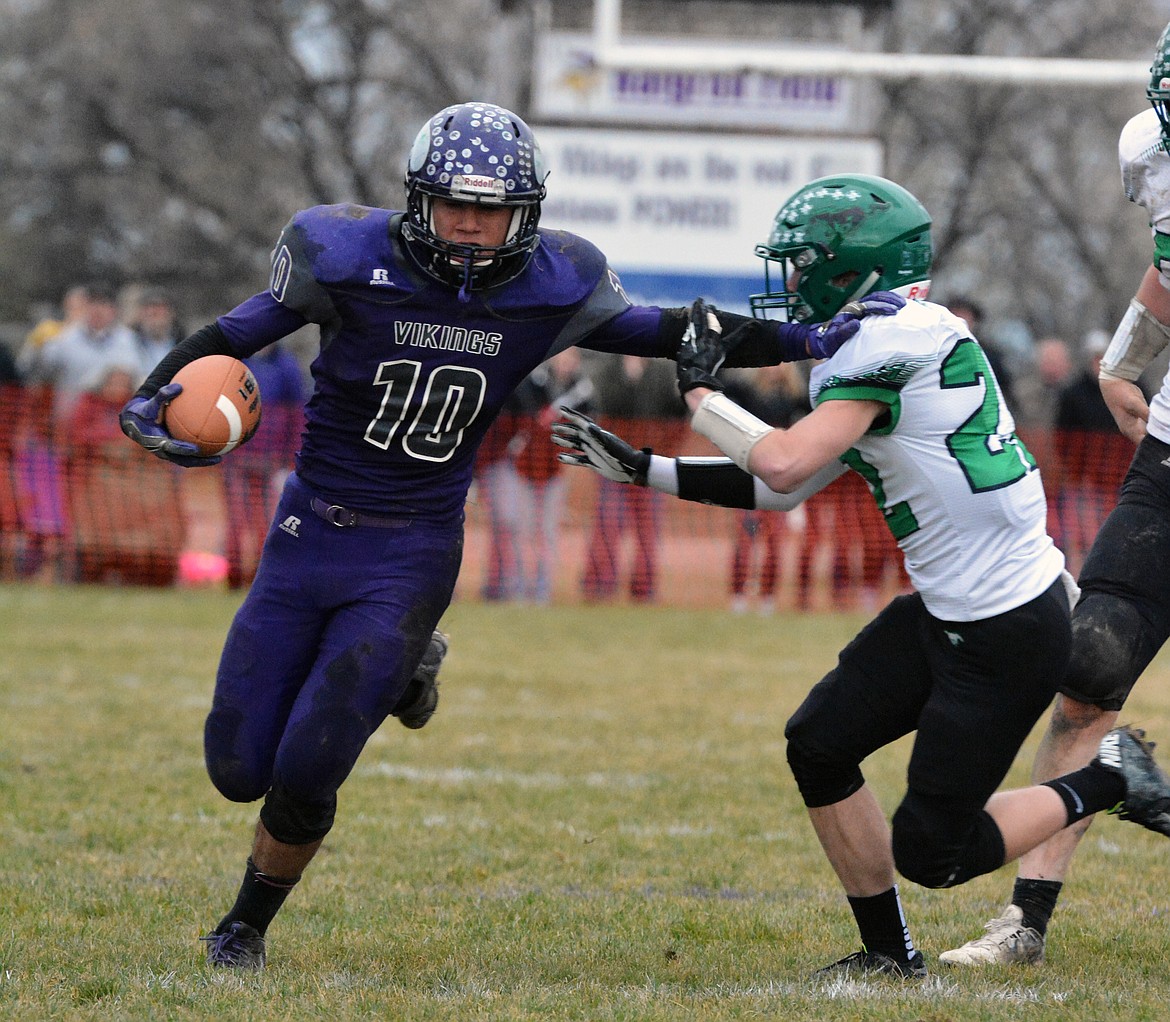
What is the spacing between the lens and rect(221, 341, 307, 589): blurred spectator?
12.2 metres

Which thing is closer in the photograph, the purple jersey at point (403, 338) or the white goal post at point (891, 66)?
the purple jersey at point (403, 338)

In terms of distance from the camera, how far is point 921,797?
3.84m

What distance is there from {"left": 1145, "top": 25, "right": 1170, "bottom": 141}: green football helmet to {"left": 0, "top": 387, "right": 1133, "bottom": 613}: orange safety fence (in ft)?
26.1

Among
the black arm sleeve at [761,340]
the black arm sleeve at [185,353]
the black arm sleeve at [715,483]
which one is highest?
the black arm sleeve at [761,340]

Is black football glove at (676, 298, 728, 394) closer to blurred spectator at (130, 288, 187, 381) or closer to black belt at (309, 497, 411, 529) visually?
black belt at (309, 497, 411, 529)

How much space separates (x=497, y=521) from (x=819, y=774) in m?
8.24

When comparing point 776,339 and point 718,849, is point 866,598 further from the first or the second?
point 776,339

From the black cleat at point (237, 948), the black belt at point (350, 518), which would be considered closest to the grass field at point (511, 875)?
the black cleat at point (237, 948)

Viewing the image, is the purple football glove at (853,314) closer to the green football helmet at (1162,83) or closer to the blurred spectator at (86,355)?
the green football helmet at (1162,83)

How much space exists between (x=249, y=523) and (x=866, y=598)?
4360 mm

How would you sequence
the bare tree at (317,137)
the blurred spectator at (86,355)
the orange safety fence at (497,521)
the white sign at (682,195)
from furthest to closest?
the bare tree at (317,137) → the white sign at (682,195) → the blurred spectator at (86,355) → the orange safety fence at (497,521)

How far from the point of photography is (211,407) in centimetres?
413

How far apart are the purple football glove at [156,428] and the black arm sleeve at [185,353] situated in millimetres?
40

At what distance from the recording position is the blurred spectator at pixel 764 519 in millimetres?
11664
